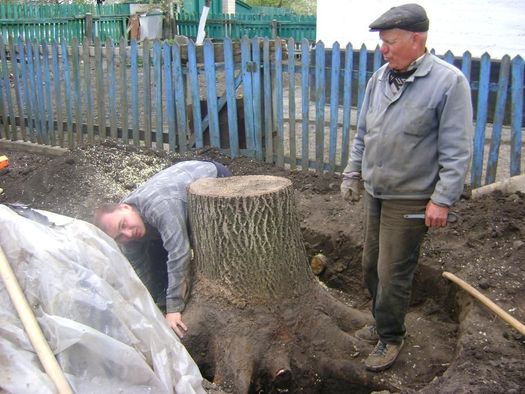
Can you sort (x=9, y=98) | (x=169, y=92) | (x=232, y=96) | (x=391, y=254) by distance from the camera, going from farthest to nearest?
(x=9, y=98) → (x=169, y=92) → (x=232, y=96) → (x=391, y=254)

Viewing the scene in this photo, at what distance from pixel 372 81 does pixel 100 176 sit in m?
3.93

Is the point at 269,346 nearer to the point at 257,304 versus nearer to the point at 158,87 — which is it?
the point at 257,304

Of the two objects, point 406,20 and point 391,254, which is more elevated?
point 406,20

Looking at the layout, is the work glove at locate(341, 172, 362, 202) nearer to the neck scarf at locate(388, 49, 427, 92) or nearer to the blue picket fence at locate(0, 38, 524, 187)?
the neck scarf at locate(388, 49, 427, 92)

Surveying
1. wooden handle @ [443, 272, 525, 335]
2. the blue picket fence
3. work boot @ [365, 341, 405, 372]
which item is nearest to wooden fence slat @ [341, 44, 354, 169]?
the blue picket fence

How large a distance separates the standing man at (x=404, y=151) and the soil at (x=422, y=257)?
15.1 inches

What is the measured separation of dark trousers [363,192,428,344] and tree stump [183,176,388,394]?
40cm

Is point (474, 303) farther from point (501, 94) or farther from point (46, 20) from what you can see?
point (46, 20)

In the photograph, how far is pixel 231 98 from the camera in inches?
267

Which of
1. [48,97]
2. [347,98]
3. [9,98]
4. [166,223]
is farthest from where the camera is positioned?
[9,98]

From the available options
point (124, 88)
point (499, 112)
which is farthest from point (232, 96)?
point (499, 112)

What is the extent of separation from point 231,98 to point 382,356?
4061 mm

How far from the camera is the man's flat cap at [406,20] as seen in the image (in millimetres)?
2891

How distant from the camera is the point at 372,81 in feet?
10.9
